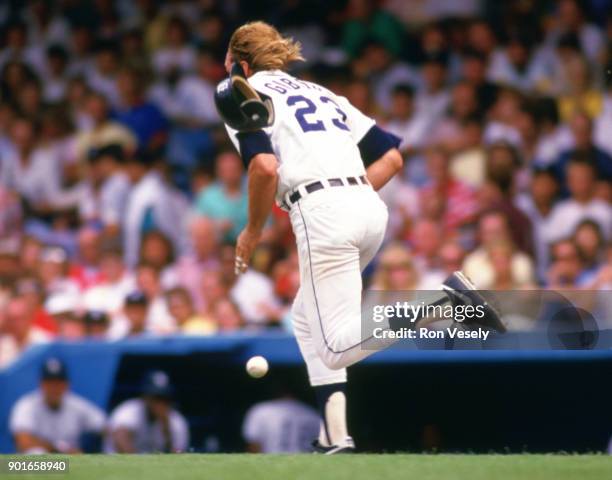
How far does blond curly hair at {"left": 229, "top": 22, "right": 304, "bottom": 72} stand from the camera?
249 inches

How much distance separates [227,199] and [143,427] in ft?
9.96

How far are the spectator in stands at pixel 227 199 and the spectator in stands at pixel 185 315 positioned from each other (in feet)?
3.92

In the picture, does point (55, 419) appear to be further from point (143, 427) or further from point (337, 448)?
point (337, 448)

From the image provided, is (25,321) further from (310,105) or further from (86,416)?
(310,105)

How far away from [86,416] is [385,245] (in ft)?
8.84

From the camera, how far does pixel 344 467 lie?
5.23m

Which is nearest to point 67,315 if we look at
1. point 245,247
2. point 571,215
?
point 571,215

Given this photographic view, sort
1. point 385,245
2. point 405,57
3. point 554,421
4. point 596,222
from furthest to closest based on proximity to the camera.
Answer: point 405,57, point 385,245, point 596,222, point 554,421

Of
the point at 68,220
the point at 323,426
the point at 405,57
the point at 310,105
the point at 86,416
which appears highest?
the point at 405,57

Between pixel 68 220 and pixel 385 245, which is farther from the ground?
pixel 68 220

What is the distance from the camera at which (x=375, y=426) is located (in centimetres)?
859

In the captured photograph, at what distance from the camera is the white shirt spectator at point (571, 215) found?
32.0 feet

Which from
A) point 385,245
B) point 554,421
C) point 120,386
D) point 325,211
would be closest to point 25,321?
point 120,386

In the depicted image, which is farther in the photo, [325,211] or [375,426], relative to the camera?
[375,426]
